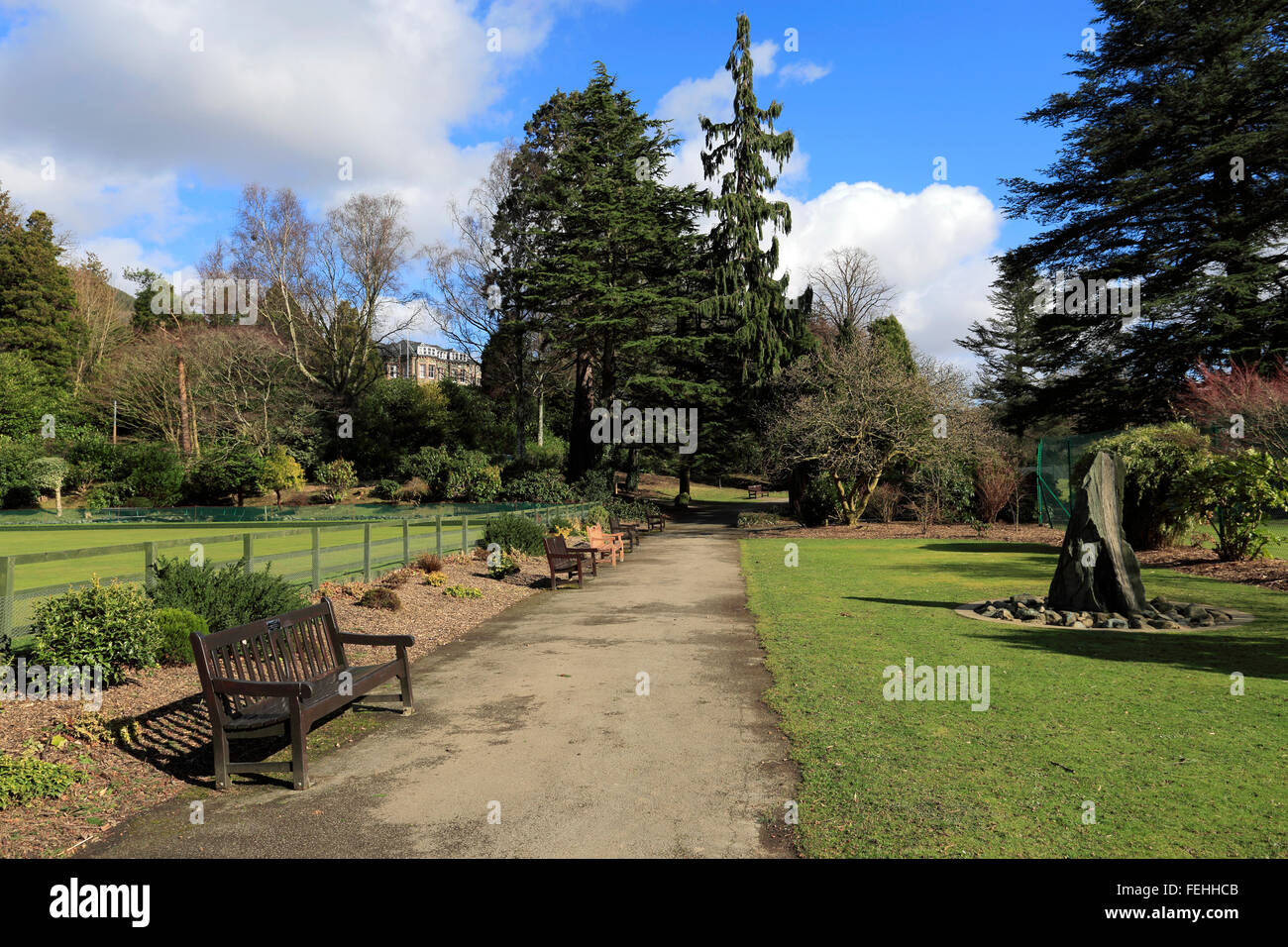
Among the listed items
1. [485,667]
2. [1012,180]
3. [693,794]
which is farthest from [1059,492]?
[693,794]

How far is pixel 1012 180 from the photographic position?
33375 mm

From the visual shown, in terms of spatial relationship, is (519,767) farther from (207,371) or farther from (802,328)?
(207,371)

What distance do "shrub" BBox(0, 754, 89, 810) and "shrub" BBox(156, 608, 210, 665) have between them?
2.73 metres

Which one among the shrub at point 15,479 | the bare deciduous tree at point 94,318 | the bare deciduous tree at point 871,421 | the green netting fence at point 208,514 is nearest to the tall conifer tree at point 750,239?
the bare deciduous tree at point 871,421

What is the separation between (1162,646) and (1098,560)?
81.7 inches

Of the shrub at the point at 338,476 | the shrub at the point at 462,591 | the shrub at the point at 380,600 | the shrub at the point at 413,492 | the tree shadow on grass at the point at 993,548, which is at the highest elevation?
the shrub at the point at 338,476

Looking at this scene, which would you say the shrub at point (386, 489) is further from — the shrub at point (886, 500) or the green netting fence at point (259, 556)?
the shrub at point (886, 500)

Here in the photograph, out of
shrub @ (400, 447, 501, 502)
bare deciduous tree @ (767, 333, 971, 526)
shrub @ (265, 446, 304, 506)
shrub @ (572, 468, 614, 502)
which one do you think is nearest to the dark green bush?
bare deciduous tree @ (767, 333, 971, 526)

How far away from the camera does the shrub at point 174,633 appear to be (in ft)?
25.0

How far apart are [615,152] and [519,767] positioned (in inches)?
1257

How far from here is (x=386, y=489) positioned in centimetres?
3684

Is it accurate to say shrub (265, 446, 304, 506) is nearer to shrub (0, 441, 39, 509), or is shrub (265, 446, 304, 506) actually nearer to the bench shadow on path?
shrub (0, 441, 39, 509)

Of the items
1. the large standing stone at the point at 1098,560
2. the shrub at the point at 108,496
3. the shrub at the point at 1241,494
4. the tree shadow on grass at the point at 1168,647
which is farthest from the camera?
the shrub at the point at 108,496

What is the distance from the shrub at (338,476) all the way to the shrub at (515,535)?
22.1 meters
